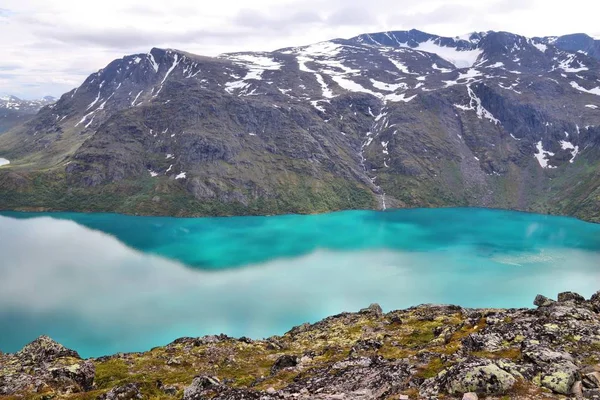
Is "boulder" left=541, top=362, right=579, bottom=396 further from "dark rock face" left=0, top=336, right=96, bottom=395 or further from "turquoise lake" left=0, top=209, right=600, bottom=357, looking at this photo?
"turquoise lake" left=0, top=209, right=600, bottom=357

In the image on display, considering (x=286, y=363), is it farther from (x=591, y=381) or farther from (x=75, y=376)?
(x=591, y=381)

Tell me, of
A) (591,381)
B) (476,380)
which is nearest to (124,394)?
(476,380)

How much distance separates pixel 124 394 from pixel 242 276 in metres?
94.2

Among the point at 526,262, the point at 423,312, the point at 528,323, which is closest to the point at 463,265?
the point at 526,262

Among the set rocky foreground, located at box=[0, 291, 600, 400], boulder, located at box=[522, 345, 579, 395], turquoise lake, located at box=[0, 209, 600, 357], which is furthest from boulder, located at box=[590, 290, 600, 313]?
turquoise lake, located at box=[0, 209, 600, 357]

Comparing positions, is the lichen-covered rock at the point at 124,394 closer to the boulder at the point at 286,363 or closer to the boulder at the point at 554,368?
the boulder at the point at 286,363

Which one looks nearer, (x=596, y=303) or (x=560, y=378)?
(x=560, y=378)

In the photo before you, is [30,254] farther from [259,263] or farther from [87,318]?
[259,263]

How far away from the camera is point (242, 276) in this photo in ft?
387

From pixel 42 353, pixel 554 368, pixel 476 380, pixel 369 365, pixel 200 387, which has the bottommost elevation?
pixel 42 353

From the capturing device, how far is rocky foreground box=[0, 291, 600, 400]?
18.0 metres

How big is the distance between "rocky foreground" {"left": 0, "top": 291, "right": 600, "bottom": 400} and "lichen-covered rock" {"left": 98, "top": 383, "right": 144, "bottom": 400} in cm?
9

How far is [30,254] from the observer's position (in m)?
135

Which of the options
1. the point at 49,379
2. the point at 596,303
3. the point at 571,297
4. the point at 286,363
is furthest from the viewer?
the point at 571,297
